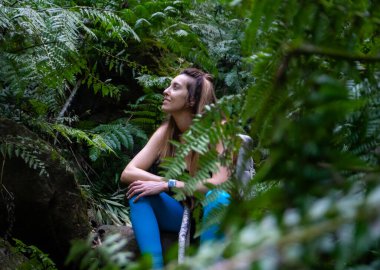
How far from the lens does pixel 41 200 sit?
3.22 meters

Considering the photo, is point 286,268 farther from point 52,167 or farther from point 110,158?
point 110,158

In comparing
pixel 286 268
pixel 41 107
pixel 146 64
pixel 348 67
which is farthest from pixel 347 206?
pixel 146 64

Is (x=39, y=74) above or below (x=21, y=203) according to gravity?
above

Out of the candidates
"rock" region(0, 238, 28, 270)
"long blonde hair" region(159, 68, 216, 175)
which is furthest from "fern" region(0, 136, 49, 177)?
"long blonde hair" region(159, 68, 216, 175)

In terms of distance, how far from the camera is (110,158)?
493cm

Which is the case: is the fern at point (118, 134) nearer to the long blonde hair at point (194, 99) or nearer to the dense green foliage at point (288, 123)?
the dense green foliage at point (288, 123)

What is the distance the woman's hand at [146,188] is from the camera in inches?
124

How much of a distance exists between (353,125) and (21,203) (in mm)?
2425

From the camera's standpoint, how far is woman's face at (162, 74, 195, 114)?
349 centimetres

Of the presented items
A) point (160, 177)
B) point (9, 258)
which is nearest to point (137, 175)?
point (160, 177)

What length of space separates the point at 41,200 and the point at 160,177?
727 mm

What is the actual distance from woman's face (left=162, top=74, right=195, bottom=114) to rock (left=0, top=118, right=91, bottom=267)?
758mm

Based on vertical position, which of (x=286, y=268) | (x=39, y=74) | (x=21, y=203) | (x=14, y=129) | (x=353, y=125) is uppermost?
(x=286, y=268)

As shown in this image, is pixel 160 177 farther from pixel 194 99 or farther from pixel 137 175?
pixel 194 99
